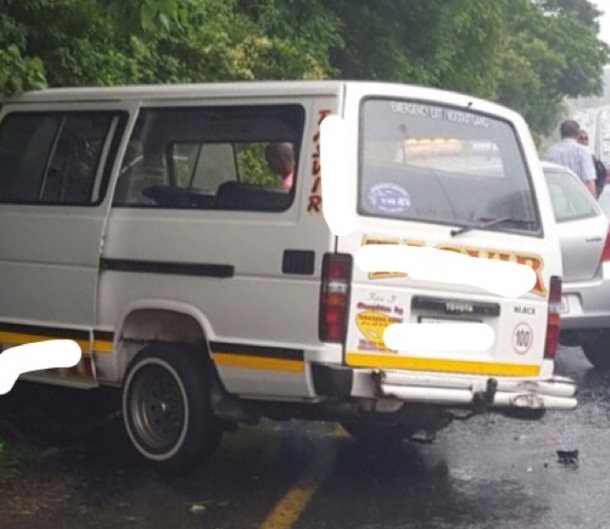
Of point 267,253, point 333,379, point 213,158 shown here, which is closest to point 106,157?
point 213,158

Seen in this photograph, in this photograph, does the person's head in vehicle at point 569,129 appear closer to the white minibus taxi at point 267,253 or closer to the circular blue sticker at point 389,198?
the white minibus taxi at point 267,253

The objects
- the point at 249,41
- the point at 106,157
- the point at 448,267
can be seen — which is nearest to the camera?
the point at 448,267

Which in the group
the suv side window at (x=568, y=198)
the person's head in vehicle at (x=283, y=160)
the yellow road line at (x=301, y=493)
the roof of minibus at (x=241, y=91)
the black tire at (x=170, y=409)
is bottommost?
the yellow road line at (x=301, y=493)

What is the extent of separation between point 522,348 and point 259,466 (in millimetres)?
1590

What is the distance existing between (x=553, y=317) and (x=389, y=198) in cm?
128

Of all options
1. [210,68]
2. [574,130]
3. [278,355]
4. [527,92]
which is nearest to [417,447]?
[278,355]

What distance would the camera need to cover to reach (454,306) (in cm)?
737

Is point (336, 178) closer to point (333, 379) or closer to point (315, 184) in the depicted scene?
point (315, 184)

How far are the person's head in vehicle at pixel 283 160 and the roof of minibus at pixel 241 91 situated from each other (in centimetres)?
27

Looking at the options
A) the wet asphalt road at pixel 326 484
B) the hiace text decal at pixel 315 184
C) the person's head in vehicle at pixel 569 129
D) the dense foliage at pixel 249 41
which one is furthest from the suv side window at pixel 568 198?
the hiace text decal at pixel 315 184

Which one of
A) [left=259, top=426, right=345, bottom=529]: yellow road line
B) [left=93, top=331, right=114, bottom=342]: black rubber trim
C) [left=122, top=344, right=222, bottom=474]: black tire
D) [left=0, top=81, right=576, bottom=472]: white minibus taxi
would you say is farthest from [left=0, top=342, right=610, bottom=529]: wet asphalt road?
A: [left=93, top=331, right=114, bottom=342]: black rubber trim

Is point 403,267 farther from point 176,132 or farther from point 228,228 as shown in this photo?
point 176,132

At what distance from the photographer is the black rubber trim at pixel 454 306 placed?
7.24 m

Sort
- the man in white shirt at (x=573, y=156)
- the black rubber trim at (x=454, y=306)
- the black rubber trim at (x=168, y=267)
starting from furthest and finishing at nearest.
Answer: the man in white shirt at (x=573, y=156), the black rubber trim at (x=168, y=267), the black rubber trim at (x=454, y=306)
